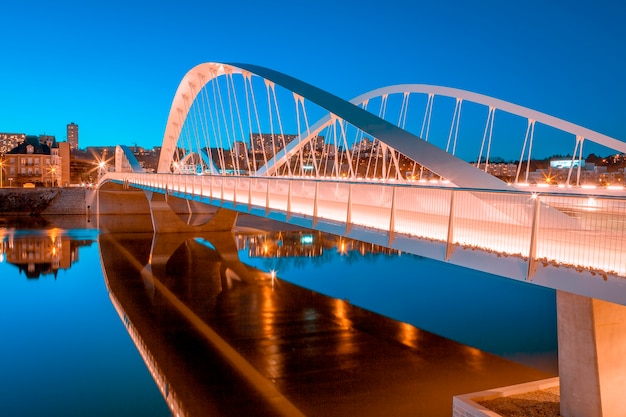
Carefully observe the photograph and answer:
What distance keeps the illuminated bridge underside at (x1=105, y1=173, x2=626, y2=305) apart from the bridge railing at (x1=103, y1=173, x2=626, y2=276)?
1 centimetres

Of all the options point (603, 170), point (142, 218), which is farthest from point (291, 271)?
point (142, 218)

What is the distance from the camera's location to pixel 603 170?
37.9m

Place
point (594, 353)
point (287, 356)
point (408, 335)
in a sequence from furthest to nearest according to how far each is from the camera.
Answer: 1. point (408, 335)
2. point (287, 356)
3. point (594, 353)

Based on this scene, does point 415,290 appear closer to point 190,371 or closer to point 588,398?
point 190,371

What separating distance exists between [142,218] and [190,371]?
41499 millimetres

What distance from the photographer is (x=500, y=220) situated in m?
8.29

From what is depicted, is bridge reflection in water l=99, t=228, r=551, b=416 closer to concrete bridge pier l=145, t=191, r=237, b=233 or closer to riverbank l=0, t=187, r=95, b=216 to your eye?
concrete bridge pier l=145, t=191, r=237, b=233

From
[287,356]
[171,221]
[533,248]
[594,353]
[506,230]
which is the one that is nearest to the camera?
[533,248]

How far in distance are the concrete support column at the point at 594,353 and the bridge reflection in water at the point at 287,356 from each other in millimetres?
2994

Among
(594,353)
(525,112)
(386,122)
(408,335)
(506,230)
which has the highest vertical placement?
(525,112)

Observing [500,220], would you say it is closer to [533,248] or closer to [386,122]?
[533,248]

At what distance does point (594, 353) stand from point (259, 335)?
937 centimetres

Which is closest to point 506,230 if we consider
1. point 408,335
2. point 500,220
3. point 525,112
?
point 500,220

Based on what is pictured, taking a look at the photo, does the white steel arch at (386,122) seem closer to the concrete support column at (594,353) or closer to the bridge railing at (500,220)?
the bridge railing at (500,220)
